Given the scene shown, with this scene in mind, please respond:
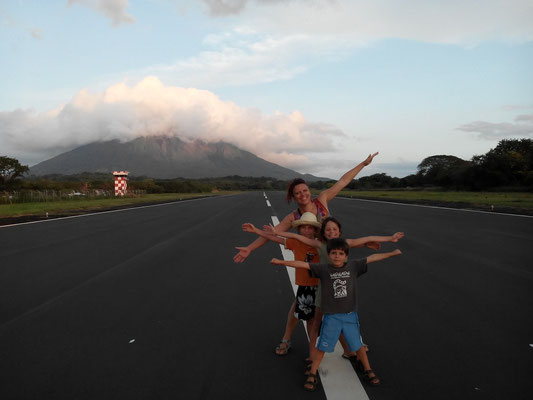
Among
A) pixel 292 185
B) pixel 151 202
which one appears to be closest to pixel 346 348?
pixel 292 185

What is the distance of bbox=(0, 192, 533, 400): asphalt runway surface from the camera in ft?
10.2

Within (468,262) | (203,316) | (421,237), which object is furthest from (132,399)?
(421,237)

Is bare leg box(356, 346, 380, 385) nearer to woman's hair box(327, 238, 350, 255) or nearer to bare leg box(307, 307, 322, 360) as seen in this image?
bare leg box(307, 307, 322, 360)

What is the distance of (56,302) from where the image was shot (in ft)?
17.4

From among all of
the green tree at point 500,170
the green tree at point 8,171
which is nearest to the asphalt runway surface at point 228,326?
the green tree at point 8,171

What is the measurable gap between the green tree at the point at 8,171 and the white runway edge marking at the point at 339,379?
46604 millimetres

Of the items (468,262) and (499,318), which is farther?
(468,262)

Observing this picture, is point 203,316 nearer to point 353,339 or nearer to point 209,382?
point 209,382

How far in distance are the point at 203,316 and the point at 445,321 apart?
8.62 feet

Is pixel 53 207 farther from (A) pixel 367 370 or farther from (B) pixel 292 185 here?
(A) pixel 367 370

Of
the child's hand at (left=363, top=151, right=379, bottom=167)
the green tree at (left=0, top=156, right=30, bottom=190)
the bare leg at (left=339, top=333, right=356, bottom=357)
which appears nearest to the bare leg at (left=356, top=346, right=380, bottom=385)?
the bare leg at (left=339, top=333, right=356, bottom=357)

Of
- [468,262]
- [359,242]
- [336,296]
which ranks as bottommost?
[468,262]

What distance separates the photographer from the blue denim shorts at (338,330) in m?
3.20

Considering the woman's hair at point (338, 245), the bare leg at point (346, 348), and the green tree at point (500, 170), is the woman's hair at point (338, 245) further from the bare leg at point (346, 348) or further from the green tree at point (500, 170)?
the green tree at point (500, 170)
